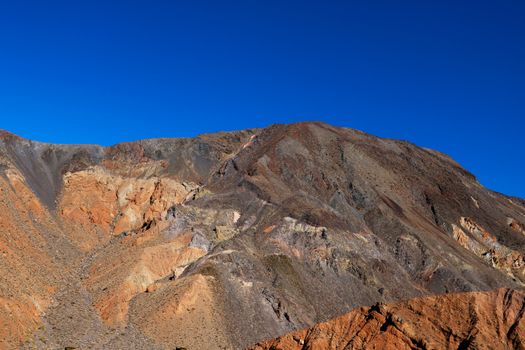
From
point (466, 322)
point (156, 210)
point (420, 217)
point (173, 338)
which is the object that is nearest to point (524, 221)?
point (420, 217)

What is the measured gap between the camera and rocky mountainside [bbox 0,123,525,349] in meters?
44.4

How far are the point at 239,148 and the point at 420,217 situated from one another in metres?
30.5

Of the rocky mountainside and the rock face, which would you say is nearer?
the rock face

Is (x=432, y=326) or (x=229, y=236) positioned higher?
(x=229, y=236)

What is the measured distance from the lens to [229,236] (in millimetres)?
59094

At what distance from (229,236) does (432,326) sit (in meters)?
36.8

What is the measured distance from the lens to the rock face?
75.4 feet

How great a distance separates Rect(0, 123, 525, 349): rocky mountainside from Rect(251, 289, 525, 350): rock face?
0.50 metres

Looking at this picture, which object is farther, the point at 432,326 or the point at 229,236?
the point at 229,236

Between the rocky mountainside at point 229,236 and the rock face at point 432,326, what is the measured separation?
495 mm

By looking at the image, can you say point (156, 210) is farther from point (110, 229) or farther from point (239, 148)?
point (239, 148)

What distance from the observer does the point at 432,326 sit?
23828 mm

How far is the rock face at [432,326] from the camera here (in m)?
23.0

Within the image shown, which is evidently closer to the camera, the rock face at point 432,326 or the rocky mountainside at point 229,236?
the rock face at point 432,326
